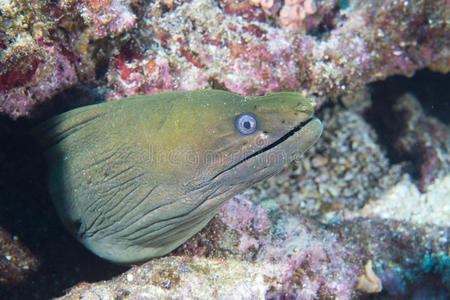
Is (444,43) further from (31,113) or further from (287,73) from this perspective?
(31,113)

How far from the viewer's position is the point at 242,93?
3.61 meters

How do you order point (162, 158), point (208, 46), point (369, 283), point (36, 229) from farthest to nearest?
point (208, 46)
point (36, 229)
point (369, 283)
point (162, 158)

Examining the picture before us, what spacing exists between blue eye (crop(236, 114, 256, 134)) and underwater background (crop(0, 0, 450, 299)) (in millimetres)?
1259

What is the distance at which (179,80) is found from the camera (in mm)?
3434

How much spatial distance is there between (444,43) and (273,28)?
8.89ft

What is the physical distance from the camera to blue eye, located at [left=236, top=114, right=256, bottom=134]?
2125mm

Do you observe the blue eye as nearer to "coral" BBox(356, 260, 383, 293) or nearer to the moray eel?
the moray eel

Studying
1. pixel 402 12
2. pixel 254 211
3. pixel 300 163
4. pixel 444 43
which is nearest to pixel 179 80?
pixel 254 211

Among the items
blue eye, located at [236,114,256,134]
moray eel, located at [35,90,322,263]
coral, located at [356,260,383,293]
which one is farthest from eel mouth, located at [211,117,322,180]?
coral, located at [356,260,383,293]

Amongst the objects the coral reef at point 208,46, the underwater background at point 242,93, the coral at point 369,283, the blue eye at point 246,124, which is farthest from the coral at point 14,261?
the coral at point 369,283

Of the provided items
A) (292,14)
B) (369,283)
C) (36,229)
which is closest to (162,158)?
(36,229)

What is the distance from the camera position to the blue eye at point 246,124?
2.12 metres

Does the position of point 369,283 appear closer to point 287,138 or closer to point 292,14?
point 287,138

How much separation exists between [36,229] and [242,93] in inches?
115
